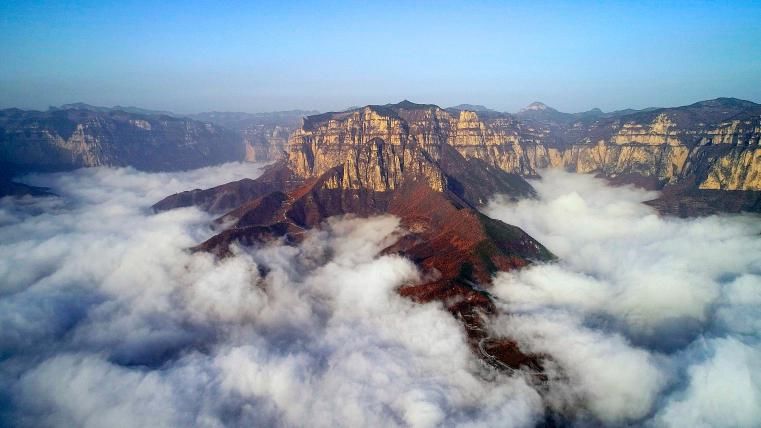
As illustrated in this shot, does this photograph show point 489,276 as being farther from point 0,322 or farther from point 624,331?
point 0,322

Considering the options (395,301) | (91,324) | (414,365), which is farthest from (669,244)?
(91,324)

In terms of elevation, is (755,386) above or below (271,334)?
above

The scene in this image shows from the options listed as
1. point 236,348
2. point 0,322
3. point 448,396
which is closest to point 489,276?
point 448,396

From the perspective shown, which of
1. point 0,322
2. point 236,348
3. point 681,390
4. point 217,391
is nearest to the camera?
point 681,390

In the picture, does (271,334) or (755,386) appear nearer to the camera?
(755,386)

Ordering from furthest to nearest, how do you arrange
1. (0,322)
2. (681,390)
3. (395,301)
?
(395,301) < (0,322) < (681,390)

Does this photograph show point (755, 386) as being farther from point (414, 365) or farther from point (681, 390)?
point (414, 365)
